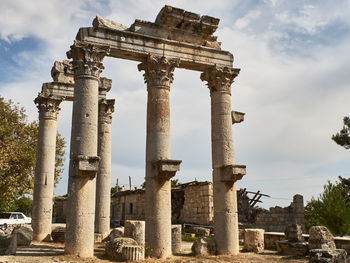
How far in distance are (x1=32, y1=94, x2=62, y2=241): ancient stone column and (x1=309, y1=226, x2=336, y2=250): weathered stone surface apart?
1141cm

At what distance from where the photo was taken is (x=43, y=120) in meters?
17.6

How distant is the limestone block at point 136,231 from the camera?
1206 centimetres

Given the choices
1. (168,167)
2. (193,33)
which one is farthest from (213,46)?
(168,167)

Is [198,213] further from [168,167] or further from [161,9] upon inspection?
[161,9]

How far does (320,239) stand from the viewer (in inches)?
473

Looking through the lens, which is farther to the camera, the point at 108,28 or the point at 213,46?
the point at 213,46

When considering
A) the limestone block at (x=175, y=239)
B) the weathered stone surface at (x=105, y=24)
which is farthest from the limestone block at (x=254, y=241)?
the weathered stone surface at (x=105, y=24)

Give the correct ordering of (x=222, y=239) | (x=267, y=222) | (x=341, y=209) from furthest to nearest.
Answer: (x=267, y=222)
(x=341, y=209)
(x=222, y=239)

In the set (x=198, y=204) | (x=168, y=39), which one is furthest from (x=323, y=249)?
(x=198, y=204)

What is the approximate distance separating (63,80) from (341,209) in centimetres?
1596

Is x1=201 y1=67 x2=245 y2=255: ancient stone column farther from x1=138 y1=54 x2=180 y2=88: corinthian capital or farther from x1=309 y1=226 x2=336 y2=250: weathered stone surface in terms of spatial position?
x1=309 y1=226 x2=336 y2=250: weathered stone surface

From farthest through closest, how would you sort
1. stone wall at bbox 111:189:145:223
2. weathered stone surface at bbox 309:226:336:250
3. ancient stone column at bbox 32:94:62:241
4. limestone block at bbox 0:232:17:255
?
stone wall at bbox 111:189:145:223 < ancient stone column at bbox 32:94:62:241 < weathered stone surface at bbox 309:226:336:250 < limestone block at bbox 0:232:17:255

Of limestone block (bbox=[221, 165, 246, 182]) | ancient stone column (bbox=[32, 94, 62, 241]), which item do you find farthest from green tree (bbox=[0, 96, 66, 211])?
limestone block (bbox=[221, 165, 246, 182])

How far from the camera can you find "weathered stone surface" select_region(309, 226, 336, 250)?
→ 470 inches
